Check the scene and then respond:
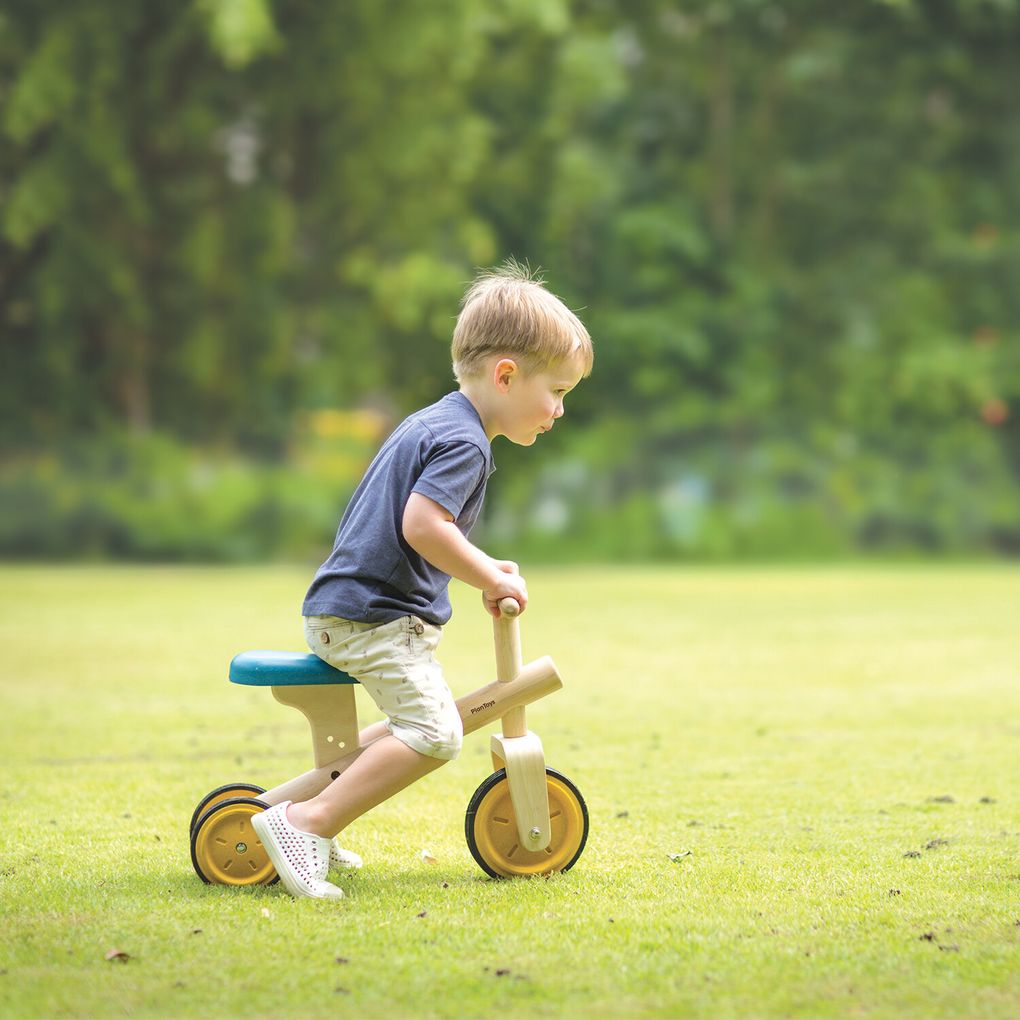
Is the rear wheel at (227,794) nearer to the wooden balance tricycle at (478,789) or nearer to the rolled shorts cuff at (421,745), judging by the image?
the wooden balance tricycle at (478,789)

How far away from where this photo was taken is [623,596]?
14969mm

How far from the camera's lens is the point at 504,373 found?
399 cm

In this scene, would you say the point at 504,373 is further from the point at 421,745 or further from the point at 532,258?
the point at 532,258

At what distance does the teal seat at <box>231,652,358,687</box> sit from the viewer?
3928mm

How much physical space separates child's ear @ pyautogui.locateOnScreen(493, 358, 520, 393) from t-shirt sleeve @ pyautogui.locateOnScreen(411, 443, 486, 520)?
23 cm

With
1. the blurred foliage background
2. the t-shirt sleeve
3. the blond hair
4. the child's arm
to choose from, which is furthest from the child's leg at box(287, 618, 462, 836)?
the blurred foliage background

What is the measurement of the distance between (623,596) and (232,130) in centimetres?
1281

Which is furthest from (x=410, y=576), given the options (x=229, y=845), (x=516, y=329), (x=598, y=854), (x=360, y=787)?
(x=598, y=854)

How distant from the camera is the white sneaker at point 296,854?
12.4 feet

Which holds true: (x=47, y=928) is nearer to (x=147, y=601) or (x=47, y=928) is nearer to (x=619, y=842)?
(x=619, y=842)

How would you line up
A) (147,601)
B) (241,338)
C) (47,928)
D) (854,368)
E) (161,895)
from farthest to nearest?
(854,368)
(241,338)
(147,601)
(161,895)
(47,928)

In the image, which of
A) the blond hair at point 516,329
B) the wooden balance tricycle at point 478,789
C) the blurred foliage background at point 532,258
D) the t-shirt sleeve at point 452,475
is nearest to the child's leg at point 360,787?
the wooden balance tricycle at point 478,789

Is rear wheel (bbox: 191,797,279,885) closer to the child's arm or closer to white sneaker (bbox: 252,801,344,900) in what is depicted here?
white sneaker (bbox: 252,801,344,900)

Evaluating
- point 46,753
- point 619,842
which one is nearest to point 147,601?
point 46,753
